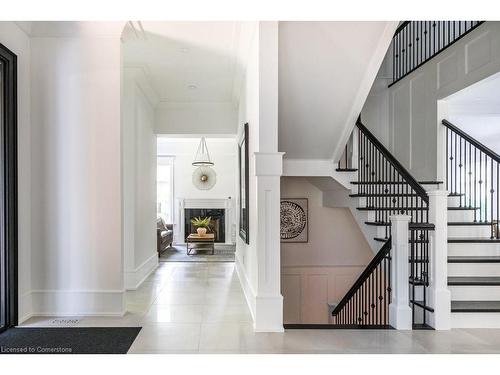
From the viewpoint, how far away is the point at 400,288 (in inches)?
137

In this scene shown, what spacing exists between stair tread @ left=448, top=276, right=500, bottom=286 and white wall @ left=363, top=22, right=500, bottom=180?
1763 mm

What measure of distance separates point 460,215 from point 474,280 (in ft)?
4.17

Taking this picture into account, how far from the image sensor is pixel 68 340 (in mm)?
3094

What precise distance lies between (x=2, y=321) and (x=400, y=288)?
3.52 meters

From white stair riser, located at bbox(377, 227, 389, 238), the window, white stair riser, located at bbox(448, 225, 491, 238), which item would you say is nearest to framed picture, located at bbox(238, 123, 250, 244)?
white stair riser, located at bbox(377, 227, 389, 238)

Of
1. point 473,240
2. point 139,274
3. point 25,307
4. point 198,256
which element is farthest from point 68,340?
point 198,256

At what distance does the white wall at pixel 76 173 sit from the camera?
376 centimetres

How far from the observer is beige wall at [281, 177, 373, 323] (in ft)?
21.8

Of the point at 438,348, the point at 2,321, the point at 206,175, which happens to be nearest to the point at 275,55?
the point at 438,348

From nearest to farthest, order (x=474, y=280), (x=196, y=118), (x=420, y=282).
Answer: (x=420, y=282), (x=474, y=280), (x=196, y=118)

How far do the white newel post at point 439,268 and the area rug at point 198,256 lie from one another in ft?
15.5

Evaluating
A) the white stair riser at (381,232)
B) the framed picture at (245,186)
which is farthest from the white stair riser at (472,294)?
the framed picture at (245,186)

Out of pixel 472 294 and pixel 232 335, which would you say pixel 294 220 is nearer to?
pixel 472 294
